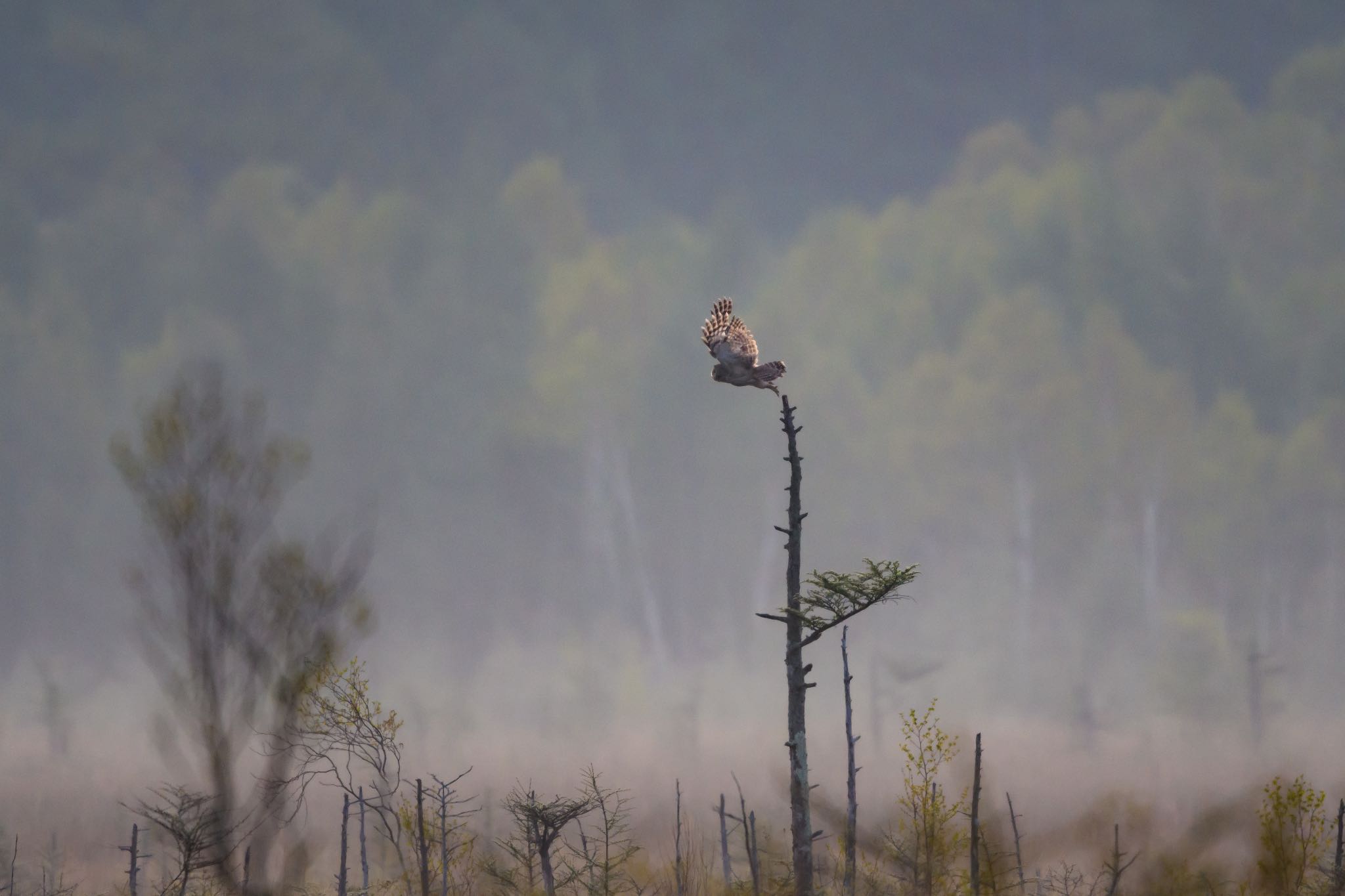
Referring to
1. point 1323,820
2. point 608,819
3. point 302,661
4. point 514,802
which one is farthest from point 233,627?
point 1323,820

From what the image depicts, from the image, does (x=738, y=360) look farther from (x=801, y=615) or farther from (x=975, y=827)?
(x=975, y=827)

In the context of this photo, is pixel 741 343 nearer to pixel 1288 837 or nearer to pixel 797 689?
pixel 797 689

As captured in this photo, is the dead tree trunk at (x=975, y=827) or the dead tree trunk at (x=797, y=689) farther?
the dead tree trunk at (x=975, y=827)

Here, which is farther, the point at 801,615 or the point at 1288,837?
the point at 1288,837

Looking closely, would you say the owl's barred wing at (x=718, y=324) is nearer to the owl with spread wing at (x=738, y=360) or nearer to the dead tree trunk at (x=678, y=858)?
the owl with spread wing at (x=738, y=360)

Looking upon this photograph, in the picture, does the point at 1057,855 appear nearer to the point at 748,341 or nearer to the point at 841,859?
the point at 841,859

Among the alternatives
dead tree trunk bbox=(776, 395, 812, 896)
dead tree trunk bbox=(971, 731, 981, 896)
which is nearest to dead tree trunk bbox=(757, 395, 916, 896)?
dead tree trunk bbox=(776, 395, 812, 896)

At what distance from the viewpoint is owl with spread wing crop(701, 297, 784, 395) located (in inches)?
997

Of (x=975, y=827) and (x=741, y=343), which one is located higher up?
(x=741, y=343)

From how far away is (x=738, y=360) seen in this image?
25312 mm

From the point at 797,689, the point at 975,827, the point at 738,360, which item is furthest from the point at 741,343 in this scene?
the point at 975,827

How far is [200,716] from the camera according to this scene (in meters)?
27.9

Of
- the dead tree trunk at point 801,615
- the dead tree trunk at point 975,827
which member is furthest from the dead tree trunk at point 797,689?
the dead tree trunk at point 975,827

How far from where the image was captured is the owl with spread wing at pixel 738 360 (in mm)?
25312
